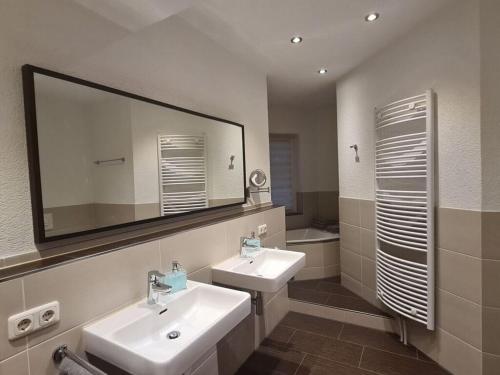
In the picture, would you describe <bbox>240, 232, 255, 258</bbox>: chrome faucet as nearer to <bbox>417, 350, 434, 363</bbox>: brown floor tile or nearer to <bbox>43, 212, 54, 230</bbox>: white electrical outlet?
<bbox>43, 212, 54, 230</bbox>: white electrical outlet

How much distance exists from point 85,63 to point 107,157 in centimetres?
44

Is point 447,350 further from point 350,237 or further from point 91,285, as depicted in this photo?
point 91,285

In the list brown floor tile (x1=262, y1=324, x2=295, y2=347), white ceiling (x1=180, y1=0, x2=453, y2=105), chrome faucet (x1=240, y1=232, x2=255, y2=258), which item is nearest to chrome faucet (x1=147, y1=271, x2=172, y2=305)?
chrome faucet (x1=240, y1=232, x2=255, y2=258)

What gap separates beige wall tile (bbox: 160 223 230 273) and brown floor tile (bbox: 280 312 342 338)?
48.9 inches

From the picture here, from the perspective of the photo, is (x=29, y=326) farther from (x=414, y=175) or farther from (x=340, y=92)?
(x=340, y=92)

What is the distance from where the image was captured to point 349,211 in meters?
2.94

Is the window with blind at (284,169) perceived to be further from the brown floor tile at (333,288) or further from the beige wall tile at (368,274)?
the beige wall tile at (368,274)

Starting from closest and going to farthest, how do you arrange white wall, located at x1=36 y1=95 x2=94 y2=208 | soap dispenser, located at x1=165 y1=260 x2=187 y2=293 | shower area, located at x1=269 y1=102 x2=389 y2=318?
white wall, located at x1=36 y1=95 x2=94 y2=208 < soap dispenser, located at x1=165 y1=260 x2=187 y2=293 < shower area, located at x1=269 y1=102 x2=389 y2=318

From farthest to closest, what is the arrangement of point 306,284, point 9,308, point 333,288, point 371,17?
point 306,284 < point 333,288 < point 371,17 < point 9,308

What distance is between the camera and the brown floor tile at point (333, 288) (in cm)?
297

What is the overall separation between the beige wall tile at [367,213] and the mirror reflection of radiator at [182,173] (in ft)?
5.40

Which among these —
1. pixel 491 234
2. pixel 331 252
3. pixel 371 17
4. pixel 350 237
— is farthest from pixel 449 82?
pixel 331 252

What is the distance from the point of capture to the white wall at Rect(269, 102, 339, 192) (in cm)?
434

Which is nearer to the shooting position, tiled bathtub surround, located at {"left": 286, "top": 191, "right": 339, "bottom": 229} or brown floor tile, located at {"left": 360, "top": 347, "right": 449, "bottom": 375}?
brown floor tile, located at {"left": 360, "top": 347, "right": 449, "bottom": 375}
